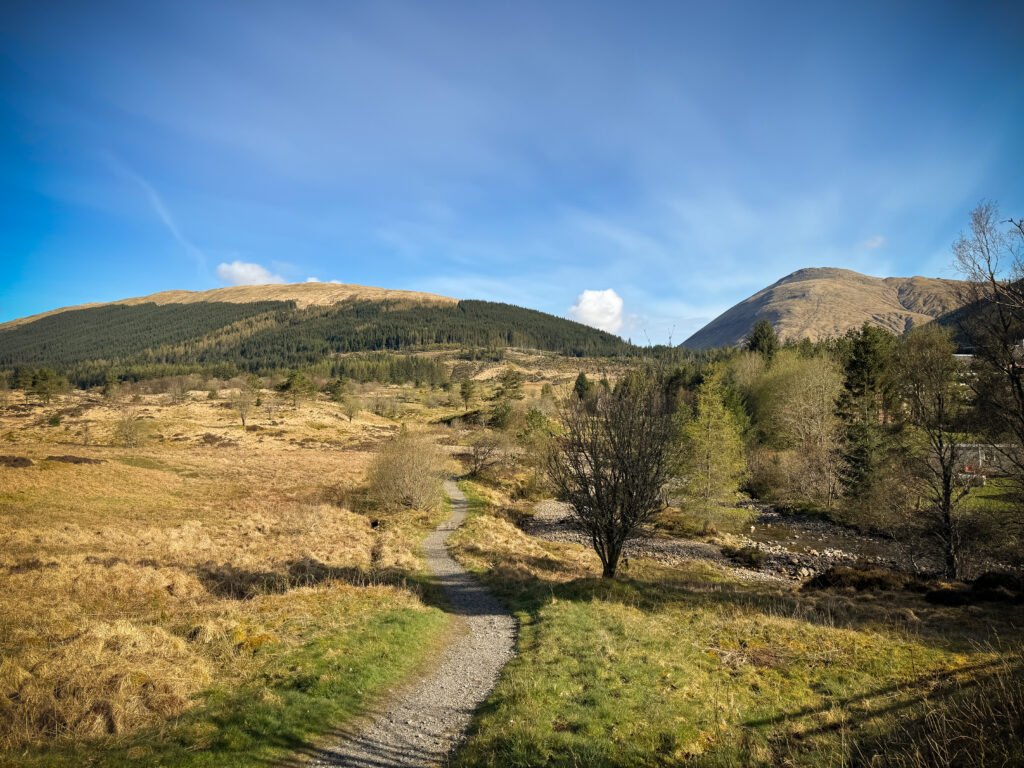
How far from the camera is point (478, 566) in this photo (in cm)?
2123

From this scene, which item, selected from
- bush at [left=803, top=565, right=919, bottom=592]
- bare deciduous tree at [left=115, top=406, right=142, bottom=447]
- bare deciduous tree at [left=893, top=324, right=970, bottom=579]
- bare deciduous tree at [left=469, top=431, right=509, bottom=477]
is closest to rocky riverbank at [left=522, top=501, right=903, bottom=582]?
bush at [left=803, top=565, right=919, bottom=592]

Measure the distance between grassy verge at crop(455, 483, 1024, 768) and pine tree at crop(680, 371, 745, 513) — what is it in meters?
15.3

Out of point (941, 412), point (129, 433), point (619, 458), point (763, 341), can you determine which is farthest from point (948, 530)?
point (129, 433)

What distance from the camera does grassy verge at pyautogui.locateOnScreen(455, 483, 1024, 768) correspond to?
617 cm

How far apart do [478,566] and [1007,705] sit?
18.2m

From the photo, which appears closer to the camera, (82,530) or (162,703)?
(162,703)

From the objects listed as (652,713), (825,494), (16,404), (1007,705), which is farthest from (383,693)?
(16,404)

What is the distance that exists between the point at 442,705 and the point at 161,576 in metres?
13.6

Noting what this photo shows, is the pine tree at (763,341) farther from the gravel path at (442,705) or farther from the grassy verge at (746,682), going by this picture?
the gravel path at (442,705)

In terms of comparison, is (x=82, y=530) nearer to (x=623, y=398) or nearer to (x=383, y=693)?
(x=383, y=693)

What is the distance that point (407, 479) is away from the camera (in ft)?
104

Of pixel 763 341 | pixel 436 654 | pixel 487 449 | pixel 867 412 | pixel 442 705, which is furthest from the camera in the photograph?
pixel 763 341

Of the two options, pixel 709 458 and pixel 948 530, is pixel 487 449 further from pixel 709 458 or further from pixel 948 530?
pixel 948 530

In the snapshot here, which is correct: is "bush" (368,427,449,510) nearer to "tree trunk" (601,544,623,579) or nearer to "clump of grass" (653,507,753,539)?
"clump of grass" (653,507,753,539)
